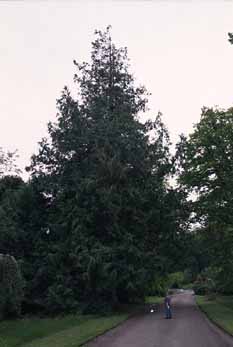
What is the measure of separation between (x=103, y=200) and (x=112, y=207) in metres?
0.85

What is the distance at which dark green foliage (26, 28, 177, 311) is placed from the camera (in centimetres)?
3500

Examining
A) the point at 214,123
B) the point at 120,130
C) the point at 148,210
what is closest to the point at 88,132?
the point at 120,130

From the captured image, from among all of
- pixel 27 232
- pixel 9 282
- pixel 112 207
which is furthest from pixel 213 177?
pixel 9 282

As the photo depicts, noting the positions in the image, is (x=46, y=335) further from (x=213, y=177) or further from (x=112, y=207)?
(x=213, y=177)

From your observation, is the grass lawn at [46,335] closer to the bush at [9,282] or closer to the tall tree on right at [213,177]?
the bush at [9,282]

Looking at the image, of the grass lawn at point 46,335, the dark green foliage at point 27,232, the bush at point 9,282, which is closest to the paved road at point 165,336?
the grass lawn at point 46,335

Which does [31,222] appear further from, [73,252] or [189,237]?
[189,237]

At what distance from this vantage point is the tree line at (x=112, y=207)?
35375 mm

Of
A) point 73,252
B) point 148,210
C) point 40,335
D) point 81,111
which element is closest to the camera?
point 40,335

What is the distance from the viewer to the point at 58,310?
35.8m

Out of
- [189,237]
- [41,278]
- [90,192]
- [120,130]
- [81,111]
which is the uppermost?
[81,111]

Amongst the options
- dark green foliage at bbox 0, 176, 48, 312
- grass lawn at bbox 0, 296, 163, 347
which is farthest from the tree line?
grass lawn at bbox 0, 296, 163, 347

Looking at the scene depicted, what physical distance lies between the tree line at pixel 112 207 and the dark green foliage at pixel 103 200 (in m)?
0.08

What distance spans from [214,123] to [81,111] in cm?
1113
